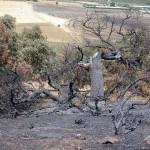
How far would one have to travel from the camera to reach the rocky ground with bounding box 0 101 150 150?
797 centimetres

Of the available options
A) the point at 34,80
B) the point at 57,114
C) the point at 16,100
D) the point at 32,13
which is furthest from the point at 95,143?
the point at 32,13

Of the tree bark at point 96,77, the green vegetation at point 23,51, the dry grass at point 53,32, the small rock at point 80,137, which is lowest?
the dry grass at point 53,32

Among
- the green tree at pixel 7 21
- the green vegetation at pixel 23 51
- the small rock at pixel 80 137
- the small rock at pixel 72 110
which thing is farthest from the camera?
the green tree at pixel 7 21

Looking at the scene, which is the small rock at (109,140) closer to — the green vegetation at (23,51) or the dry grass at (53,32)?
the green vegetation at (23,51)

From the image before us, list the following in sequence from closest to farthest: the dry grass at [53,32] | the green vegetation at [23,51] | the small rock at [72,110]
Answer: the small rock at [72,110] < the green vegetation at [23,51] < the dry grass at [53,32]

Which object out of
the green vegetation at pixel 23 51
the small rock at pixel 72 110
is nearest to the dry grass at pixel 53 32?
the green vegetation at pixel 23 51

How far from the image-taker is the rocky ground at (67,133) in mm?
7973

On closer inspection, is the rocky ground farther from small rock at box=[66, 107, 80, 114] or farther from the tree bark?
the tree bark

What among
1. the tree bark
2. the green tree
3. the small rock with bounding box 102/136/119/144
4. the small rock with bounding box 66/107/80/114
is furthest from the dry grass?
the small rock with bounding box 102/136/119/144

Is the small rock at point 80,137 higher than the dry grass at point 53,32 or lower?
higher

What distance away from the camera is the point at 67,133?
29.7 feet

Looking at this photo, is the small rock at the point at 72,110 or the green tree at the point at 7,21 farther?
the green tree at the point at 7,21

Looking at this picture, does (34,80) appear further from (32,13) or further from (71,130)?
(32,13)

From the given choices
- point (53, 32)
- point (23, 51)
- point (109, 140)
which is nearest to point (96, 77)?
point (109, 140)
